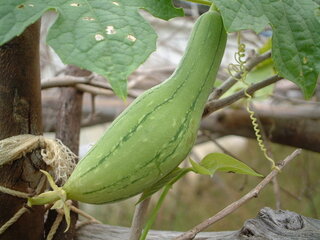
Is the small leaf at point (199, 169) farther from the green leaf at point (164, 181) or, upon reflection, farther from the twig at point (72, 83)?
the twig at point (72, 83)

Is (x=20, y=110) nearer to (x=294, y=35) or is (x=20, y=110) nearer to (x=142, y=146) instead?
(x=142, y=146)

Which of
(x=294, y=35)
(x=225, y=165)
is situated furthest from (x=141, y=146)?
(x=294, y=35)

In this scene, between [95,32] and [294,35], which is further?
[294,35]

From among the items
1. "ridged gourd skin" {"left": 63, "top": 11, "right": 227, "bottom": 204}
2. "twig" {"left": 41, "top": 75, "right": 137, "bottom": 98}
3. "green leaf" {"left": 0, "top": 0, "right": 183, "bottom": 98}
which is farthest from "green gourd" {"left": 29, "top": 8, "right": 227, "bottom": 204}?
"twig" {"left": 41, "top": 75, "right": 137, "bottom": 98}

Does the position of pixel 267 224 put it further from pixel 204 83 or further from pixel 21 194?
pixel 21 194

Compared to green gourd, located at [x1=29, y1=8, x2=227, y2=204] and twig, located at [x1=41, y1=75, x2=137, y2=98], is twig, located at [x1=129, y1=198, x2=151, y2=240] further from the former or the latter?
twig, located at [x1=41, y1=75, x2=137, y2=98]

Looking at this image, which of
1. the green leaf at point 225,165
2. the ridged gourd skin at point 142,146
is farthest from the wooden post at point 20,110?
the green leaf at point 225,165

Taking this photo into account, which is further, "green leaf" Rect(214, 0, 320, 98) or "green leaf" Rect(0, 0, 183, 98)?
"green leaf" Rect(214, 0, 320, 98)
